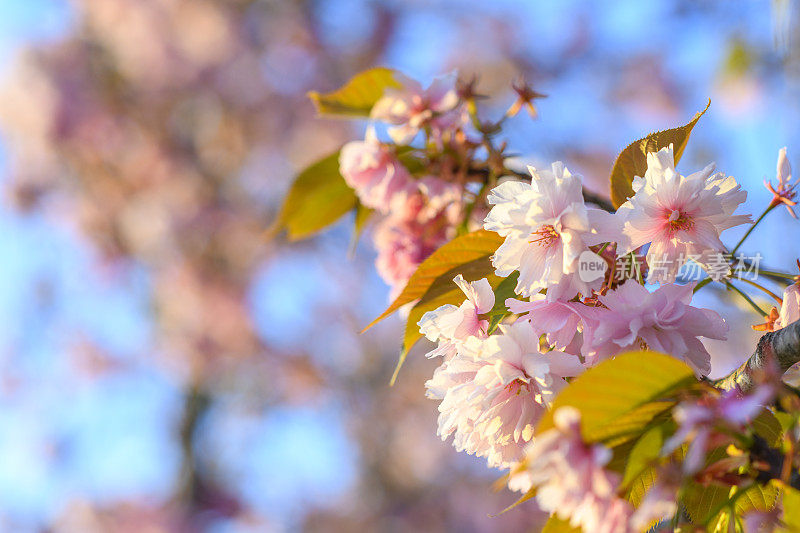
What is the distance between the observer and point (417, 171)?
771 mm

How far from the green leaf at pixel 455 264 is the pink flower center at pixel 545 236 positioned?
2.8 inches

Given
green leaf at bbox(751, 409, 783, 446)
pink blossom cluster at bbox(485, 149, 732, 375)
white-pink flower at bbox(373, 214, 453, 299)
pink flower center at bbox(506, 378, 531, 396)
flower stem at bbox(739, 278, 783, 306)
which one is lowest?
white-pink flower at bbox(373, 214, 453, 299)

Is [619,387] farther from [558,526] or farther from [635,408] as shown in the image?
[558,526]

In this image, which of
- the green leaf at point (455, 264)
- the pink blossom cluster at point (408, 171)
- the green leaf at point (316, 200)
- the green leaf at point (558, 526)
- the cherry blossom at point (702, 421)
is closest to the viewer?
the cherry blossom at point (702, 421)

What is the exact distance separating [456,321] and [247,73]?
4614 mm

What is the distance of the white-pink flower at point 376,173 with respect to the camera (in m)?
0.73

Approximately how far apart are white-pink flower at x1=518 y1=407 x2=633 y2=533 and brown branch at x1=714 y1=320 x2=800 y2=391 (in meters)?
0.13

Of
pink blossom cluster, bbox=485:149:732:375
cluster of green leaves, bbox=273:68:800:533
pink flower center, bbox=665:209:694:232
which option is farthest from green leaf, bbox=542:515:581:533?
pink flower center, bbox=665:209:694:232

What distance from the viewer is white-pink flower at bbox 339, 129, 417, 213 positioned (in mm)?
730

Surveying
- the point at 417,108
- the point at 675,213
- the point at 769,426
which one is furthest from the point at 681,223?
the point at 417,108

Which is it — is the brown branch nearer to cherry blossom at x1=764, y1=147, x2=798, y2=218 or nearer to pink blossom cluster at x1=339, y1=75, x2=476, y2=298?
cherry blossom at x1=764, y1=147, x2=798, y2=218

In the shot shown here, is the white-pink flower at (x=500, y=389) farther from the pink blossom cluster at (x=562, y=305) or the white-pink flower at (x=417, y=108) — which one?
the white-pink flower at (x=417, y=108)

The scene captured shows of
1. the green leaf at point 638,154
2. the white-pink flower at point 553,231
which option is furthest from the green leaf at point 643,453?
the green leaf at point 638,154

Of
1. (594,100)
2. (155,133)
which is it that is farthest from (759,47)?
(155,133)
